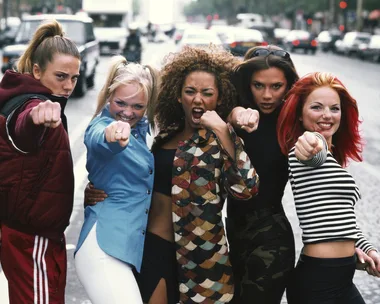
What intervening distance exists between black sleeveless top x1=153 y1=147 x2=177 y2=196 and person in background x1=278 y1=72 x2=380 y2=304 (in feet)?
1.69

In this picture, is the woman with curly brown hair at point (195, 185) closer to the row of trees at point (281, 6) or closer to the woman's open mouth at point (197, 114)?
the woman's open mouth at point (197, 114)

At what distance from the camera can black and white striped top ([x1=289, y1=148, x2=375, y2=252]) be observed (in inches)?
122

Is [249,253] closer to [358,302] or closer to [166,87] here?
[358,302]

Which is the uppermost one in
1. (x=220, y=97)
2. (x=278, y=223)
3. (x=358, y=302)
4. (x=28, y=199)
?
(x=220, y=97)

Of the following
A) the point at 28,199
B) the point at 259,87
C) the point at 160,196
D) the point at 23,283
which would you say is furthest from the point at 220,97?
the point at 23,283

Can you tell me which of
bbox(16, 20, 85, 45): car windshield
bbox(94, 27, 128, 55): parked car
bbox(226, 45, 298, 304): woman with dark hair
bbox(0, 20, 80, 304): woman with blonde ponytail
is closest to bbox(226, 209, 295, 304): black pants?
bbox(226, 45, 298, 304): woman with dark hair

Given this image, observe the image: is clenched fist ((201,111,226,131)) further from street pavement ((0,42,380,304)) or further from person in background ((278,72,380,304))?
street pavement ((0,42,380,304))

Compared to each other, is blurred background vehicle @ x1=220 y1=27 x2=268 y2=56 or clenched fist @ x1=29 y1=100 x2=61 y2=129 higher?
clenched fist @ x1=29 y1=100 x2=61 y2=129

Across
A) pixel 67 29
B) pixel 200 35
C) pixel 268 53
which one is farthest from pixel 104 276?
pixel 200 35

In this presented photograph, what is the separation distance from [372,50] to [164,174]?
41.0 meters

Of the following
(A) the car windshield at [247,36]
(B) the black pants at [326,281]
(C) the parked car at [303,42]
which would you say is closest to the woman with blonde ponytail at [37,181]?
(B) the black pants at [326,281]

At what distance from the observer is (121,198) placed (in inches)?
127

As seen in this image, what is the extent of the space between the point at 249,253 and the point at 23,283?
1017 mm

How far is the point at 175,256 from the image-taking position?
3.35 meters
